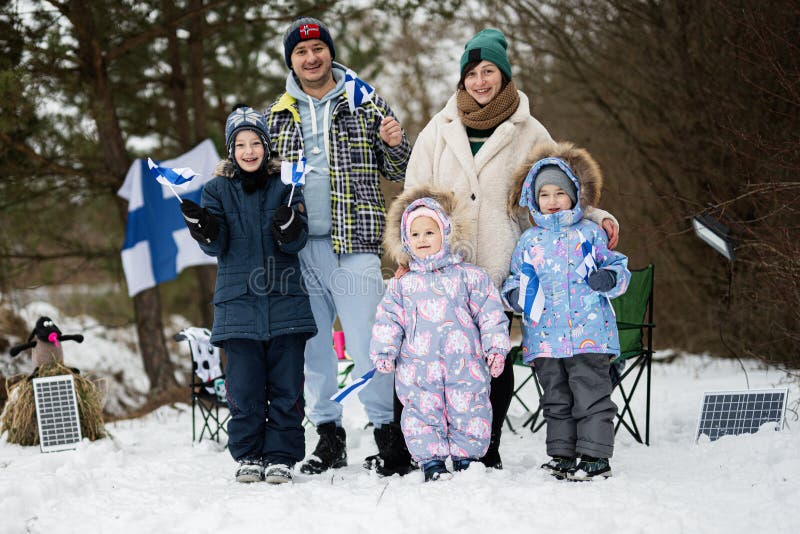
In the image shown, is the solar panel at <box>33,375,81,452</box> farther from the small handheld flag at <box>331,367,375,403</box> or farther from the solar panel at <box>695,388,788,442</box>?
the solar panel at <box>695,388,788,442</box>

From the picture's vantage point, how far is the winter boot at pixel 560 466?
316 cm

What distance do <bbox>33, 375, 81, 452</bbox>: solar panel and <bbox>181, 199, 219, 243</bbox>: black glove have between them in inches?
67.8

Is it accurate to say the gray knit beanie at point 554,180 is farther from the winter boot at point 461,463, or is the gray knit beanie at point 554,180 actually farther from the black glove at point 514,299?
the winter boot at point 461,463

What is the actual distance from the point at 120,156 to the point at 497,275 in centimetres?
537

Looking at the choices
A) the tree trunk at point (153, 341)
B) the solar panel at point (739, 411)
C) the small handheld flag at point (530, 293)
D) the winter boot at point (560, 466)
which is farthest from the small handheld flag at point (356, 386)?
the tree trunk at point (153, 341)

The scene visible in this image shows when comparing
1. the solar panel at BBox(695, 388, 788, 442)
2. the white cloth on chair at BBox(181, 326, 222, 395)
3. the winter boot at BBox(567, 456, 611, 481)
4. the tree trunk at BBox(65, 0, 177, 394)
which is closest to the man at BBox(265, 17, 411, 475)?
the winter boot at BBox(567, 456, 611, 481)

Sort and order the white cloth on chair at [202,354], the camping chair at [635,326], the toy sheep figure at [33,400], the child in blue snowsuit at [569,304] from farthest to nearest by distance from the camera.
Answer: the white cloth on chair at [202,354]
the toy sheep figure at [33,400]
the camping chair at [635,326]
the child in blue snowsuit at [569,304]

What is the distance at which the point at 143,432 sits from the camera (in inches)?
197

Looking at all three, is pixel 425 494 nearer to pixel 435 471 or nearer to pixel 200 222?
pixel 435 471

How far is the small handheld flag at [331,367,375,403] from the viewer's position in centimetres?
326

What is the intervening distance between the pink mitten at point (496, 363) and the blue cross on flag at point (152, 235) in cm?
456

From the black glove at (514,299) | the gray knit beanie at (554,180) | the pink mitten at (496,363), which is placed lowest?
the pink mitten at (496,363)

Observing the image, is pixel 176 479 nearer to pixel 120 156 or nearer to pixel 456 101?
pixel 456 101

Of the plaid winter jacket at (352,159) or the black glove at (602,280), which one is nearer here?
the black glove at (602,280)
